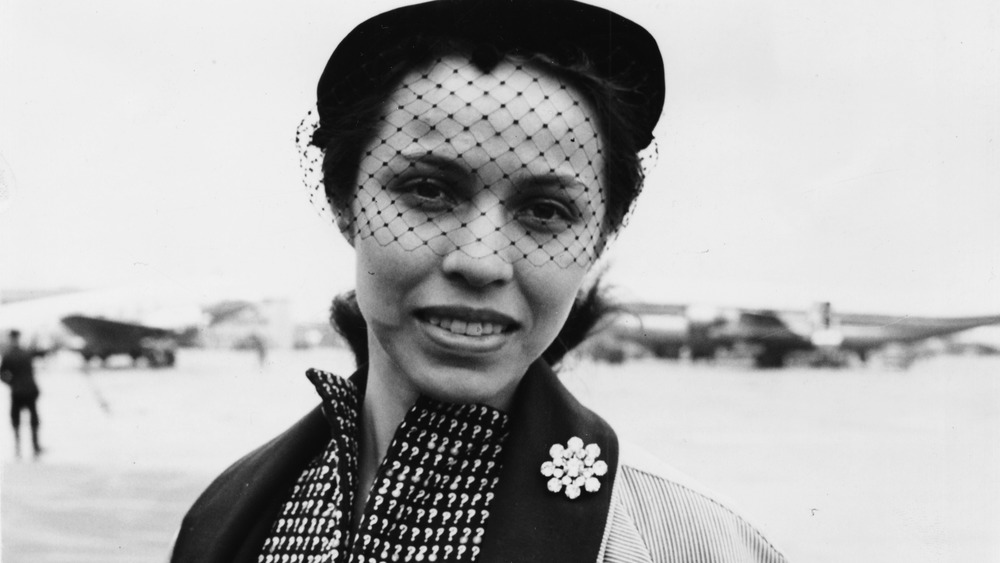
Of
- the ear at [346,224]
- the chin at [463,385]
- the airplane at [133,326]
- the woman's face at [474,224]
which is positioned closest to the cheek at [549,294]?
the woman's face at [474,224]

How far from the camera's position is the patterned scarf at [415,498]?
1.52 m

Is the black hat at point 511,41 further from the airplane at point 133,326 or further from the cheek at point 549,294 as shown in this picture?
the airplane at point 133,326

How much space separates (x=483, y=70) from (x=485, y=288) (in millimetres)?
376

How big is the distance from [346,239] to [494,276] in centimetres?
44

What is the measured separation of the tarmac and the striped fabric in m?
0.06

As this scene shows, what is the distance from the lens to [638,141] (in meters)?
1.75

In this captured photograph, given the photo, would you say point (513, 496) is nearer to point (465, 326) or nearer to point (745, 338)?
point (465, 326)

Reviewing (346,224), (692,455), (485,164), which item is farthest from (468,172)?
(692,455)

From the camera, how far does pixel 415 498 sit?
1567 mm

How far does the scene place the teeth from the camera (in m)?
1.47

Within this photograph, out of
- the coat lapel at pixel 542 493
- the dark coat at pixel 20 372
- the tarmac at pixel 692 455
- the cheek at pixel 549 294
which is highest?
the cheek at pixel 549 294

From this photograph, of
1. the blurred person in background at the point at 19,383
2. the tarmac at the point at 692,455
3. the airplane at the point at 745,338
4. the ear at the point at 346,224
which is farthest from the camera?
the airplane at the point at 745,338

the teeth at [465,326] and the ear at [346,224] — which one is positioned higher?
the ear at [346,224]

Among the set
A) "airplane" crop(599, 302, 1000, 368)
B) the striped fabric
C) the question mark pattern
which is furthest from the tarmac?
"airplane" crop(599, 302, 1000, 368)
